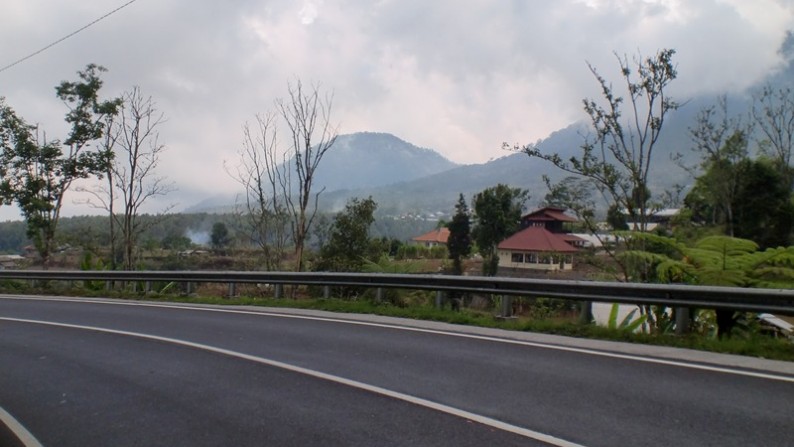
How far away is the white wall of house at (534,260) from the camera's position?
37450 mm

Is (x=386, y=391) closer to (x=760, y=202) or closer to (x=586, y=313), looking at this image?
(x=586, y=313)

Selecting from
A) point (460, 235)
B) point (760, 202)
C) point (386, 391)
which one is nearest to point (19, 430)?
point (386, 391)

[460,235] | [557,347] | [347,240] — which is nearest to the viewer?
[557,347]

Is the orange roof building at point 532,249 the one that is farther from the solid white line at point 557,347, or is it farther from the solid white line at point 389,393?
the solid white line at point 389,393

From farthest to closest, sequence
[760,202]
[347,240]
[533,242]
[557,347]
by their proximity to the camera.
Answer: [533,242], [760,202], [347,240], [557,347]

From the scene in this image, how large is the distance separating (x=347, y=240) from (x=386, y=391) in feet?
48.4

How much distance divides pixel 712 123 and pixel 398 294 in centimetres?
2886

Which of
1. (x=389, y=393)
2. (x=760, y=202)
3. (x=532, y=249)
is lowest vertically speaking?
(x=389, y=393)

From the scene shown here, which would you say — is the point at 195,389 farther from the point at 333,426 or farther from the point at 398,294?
the point at 398,294

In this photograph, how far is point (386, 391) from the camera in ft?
19.2

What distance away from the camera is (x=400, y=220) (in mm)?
154875

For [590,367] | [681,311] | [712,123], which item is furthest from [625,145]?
[712,123]

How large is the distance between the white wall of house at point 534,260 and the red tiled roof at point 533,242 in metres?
0.47

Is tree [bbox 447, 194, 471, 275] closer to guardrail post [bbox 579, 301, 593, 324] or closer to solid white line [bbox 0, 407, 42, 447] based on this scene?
guardrail post [bbox 579, 301, 593, 324]
